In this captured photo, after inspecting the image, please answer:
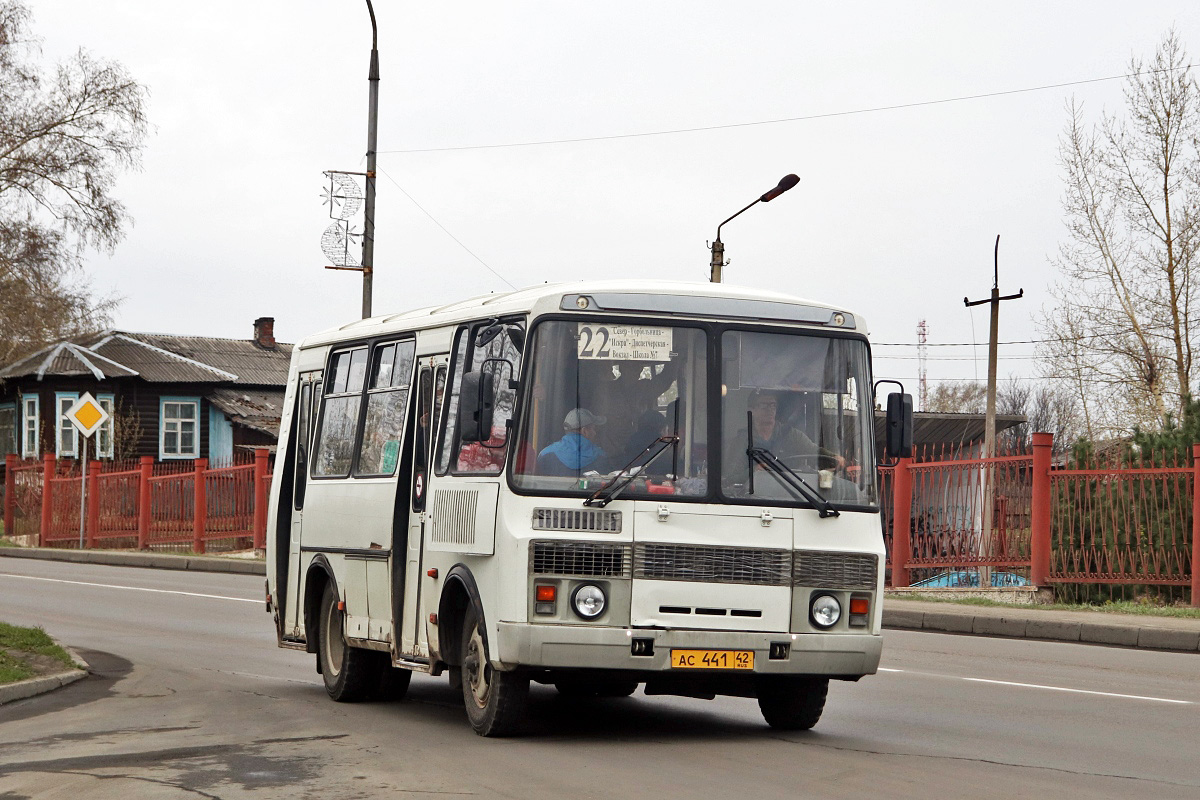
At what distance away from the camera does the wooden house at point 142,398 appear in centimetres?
5856

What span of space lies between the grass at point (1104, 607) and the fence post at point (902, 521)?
1210mm

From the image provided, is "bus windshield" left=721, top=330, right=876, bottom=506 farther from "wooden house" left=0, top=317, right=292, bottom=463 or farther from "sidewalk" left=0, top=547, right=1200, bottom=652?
"wooden house" left=0, top=317, right=292, bottom=463

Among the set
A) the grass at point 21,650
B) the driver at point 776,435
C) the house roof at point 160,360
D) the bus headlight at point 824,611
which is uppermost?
the house roof at point 160,360

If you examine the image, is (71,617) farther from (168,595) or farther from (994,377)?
(994,377)

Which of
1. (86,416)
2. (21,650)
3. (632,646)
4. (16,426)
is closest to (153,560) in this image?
(86,416)

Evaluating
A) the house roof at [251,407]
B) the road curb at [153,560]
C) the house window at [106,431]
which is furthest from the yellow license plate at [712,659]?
the house roof at [251,407]

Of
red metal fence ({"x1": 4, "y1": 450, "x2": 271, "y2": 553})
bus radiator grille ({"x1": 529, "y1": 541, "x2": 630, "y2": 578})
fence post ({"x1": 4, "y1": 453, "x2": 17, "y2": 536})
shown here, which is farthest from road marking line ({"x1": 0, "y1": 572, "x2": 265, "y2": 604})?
fence post ({"x1": 4, "y1": 453, "x2": 17, "y2": 536})

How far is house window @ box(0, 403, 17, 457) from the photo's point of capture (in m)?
60.8

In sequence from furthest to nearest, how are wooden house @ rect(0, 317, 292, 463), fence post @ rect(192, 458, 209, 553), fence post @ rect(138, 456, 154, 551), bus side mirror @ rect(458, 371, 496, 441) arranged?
wooden house @ rect(0, 317, 292, 463)
fence post @ rect(138, 456, 154, 551)
fence post @ rect(192, 458, 209, 553)
bus side mirror @ rect(458, 371, 496, 441)

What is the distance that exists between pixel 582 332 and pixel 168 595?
1710 cm

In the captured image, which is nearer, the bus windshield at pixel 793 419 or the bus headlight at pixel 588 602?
the bus headlight at pixel 588 602

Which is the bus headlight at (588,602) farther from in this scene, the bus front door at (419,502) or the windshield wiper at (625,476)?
the bus front door at (419,502)

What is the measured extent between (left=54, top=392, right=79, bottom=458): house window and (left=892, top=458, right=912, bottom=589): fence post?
4031 cm

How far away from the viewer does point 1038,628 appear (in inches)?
728
